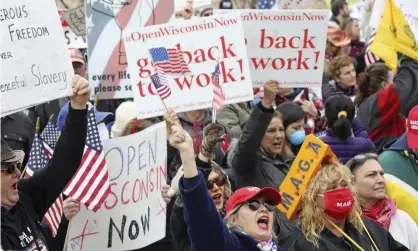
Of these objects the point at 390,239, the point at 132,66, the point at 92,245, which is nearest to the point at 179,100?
the point at 132,66

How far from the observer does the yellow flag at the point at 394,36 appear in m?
11.0

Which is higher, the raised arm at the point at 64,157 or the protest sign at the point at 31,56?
the protest sign at the point at 31,56

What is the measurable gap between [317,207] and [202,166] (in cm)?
74

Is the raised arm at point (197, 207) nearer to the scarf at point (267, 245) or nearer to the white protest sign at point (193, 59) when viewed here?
the scarf at point (267, 245)

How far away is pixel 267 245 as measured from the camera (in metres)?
6.78

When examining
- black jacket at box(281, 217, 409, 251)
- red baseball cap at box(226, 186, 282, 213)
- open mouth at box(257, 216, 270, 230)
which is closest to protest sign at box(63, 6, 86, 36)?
black jacket at box(281, 217, 409, 251)

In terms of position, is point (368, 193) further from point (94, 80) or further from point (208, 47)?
point (94, 80)

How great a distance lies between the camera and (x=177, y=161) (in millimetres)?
9062

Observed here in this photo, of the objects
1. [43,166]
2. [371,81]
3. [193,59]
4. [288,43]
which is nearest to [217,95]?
[193,59]

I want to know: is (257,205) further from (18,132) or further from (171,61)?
(18,132)

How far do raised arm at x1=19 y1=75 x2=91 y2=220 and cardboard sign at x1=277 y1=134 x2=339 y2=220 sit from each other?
1.41 m

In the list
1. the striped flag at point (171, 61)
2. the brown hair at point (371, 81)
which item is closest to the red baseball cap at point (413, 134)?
the striped flag at point (171, 61)

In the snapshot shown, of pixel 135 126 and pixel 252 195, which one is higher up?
pixel 252 195

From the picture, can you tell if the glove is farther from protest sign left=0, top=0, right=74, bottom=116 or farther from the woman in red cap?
protest sign left=0, top=0, right=74, bottom=116
